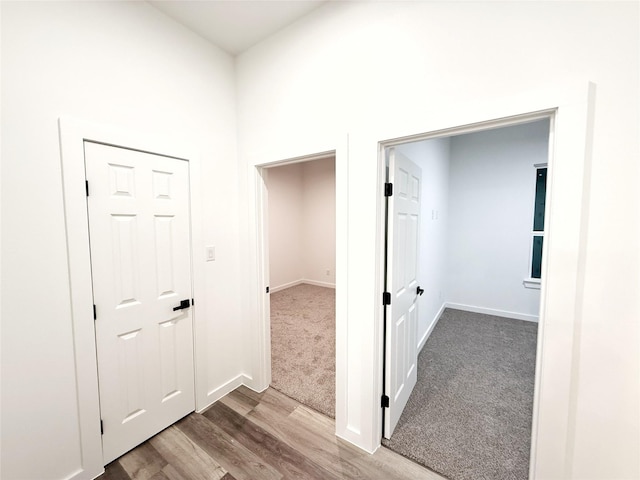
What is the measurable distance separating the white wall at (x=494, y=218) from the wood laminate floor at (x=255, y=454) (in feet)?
11.0

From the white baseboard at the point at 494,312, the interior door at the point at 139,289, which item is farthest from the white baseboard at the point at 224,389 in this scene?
the white baseboard at the point at 494,312

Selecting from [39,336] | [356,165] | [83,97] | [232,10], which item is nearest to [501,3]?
[356,165]

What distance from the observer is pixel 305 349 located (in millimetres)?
3123

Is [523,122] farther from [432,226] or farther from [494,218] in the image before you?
[494,218]

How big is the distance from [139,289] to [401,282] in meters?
1.82

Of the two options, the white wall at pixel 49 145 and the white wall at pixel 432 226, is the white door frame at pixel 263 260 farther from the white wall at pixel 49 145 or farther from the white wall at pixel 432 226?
the white wall at pixel 432 226

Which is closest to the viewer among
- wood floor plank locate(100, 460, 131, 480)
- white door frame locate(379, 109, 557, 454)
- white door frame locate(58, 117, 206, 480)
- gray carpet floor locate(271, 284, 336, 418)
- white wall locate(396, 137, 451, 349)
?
white door frame locate(379, 109, 557, 454)

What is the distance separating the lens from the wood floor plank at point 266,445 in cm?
159

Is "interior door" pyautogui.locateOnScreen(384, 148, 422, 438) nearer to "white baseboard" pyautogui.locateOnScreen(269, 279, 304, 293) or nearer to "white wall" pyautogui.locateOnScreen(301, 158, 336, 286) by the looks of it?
"white wall" pyautogui.locateOnScreen(301, 158, 336, 286)

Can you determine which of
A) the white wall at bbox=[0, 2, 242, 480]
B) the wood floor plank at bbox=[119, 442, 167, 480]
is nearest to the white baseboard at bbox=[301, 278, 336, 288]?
the wood floor plank at bbox=[119, 442, 167, 480]

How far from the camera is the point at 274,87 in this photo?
2.01 meters

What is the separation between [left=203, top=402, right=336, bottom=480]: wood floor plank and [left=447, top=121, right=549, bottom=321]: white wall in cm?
371

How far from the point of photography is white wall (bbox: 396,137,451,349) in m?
2.92

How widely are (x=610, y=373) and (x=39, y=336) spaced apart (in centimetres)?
268
